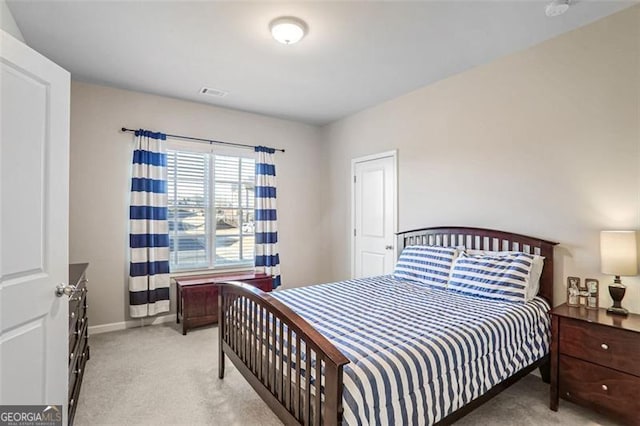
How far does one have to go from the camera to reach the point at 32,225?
4.80ft

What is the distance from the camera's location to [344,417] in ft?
4.33

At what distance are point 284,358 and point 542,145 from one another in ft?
8.76

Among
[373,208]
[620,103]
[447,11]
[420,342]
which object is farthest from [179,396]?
[620,103]

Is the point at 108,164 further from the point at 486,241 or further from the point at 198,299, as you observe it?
the point at 486,241

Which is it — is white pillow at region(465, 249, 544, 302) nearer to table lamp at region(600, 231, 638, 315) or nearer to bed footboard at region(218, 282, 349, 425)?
table lamp at region(600, 231, 638, 315)

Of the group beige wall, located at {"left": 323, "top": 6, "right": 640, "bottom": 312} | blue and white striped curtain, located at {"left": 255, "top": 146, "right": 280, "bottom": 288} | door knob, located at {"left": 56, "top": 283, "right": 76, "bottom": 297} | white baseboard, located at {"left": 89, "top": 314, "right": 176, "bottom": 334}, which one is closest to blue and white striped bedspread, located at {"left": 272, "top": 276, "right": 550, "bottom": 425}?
beige wall, located at {"left": 323, "top": 6, "right": 640, "bottom": 312}

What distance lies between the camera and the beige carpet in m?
2.07

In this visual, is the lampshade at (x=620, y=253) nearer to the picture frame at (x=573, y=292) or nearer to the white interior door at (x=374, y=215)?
the picture frame at (x=573, y=292)

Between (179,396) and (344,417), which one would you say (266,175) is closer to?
(179,396)

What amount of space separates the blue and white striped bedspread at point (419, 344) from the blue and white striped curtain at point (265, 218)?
6.33 ft

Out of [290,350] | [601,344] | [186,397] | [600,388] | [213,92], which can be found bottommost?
[186,397]

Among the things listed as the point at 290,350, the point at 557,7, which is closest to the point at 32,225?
the point at 290,350

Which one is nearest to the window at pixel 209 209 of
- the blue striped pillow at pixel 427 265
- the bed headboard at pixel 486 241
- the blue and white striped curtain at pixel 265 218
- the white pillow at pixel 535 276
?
the blue and white striped curtain at pixel 265 218
